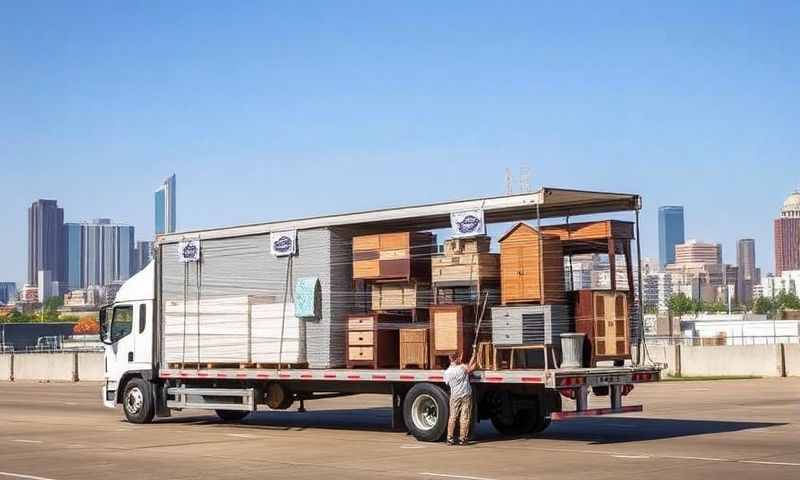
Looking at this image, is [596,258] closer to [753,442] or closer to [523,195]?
[523,195]

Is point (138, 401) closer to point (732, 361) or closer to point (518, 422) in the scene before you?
point (518, 422)

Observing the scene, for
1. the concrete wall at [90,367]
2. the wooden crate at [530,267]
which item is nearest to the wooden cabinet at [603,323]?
the wooden crate at [530,267]

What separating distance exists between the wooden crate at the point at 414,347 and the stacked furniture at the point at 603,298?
2730mm

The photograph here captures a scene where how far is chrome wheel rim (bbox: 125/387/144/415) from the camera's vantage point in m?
27.1

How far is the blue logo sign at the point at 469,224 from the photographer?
822 inches

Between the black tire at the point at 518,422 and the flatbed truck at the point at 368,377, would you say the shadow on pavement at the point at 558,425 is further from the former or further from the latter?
the flatbed truck at the point at 368,377

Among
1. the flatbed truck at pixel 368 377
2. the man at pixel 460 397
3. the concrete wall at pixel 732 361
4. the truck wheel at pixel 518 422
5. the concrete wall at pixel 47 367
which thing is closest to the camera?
the man at pixel 460 397

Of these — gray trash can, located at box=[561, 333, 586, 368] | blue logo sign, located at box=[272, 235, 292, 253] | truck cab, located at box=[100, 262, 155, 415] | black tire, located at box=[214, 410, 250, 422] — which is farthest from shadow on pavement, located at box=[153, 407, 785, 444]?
blue logo sign, located at box=[272, 235, 292, 253]

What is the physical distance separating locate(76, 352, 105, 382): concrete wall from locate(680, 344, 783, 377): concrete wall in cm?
2827

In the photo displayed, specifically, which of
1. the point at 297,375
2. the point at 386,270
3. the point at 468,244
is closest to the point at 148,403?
the point at 297,375

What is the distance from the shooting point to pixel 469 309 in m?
21.0

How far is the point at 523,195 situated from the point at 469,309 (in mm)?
2214

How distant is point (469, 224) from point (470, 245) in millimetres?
364

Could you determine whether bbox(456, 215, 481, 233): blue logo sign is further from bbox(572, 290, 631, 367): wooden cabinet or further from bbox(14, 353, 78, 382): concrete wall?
bbox(14, 353, 78, 382): concrete wall
